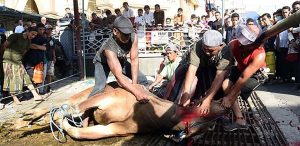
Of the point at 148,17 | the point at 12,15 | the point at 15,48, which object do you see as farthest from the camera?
the point at 148,17

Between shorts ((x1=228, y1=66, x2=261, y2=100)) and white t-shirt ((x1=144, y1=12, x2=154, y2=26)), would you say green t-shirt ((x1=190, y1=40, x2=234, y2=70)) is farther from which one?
white t-shirt ((x1=144, y1=12, x2=154, y2=26))

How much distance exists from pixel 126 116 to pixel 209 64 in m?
1.29

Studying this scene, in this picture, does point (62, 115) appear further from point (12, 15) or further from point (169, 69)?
point (12, 15)

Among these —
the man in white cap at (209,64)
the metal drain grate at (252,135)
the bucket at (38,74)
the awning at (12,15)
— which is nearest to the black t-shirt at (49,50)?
the bucket at (38,74)

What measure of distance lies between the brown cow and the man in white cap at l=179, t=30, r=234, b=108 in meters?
0.19

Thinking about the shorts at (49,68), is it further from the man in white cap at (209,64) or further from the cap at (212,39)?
the cap at (212,39)

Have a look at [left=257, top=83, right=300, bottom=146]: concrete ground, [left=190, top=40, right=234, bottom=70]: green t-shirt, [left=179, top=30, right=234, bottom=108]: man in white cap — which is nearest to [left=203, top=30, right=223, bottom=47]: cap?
[left=179, top=30, right=234, bottom=108]: man in white cap

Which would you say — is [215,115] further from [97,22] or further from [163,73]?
[97,22]

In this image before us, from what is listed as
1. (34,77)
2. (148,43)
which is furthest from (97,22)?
(34,77)

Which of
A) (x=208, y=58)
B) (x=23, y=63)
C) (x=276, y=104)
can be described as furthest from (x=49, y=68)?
(x=208, y=58)

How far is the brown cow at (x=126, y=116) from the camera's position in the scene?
15.6 feet

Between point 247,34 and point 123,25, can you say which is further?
point 123,25

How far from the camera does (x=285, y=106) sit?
273 inches

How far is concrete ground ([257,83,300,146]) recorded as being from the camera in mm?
5051
